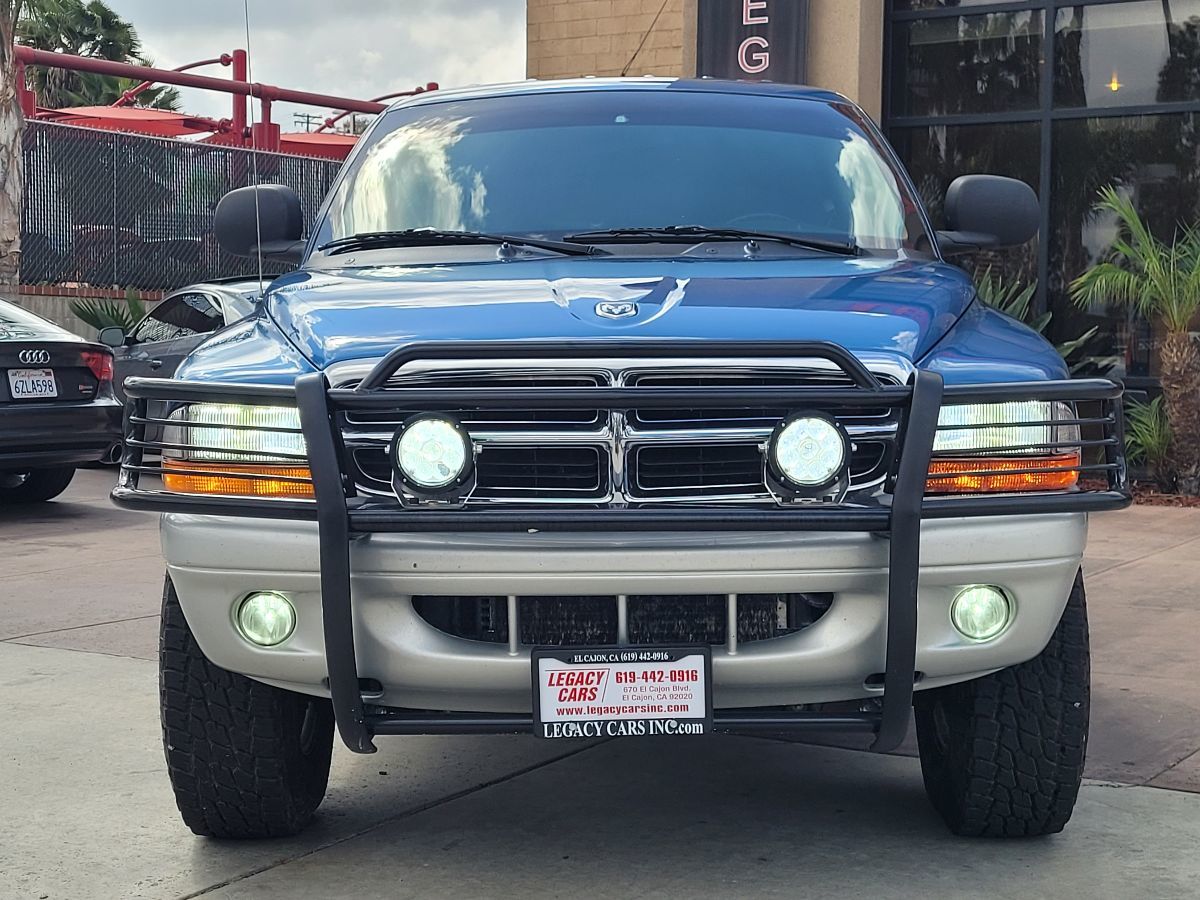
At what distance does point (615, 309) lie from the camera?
348 cm

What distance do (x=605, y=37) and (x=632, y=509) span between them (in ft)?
38.3

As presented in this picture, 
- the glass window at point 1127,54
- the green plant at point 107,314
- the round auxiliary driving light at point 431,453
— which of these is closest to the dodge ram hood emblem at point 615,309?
the round auxiliary driving light at point 431,453

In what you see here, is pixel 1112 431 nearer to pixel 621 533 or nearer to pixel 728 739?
pixel 621 533

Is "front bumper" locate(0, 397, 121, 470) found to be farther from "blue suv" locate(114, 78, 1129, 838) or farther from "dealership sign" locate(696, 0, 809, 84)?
"blue suv" locate(114, 78, 1129, 838)

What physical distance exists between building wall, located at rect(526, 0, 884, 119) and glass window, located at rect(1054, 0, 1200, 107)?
1435 mm

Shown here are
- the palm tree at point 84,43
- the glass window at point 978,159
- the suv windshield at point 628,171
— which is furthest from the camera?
the palm tree at point 84,43

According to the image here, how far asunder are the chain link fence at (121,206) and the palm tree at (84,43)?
14770 mm

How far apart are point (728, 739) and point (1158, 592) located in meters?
3.15

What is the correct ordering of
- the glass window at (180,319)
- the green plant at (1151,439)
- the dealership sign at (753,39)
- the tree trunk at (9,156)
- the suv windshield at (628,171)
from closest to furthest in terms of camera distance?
the suv windshield at (628,171), the green plant at (1151,439), the glass window at (180,319), the dealership sign at (753,39), the tree trunk at (9,156)

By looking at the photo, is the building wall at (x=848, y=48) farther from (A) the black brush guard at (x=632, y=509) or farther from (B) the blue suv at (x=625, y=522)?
(A) the black brush guard at (x=632, y=509)

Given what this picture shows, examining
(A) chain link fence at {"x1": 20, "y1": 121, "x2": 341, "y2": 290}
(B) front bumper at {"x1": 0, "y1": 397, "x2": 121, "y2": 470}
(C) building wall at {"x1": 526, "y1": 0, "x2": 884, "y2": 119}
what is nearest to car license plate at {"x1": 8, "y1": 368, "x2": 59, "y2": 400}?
(B) front bumper at {"x1": 0, "y1": 397, "x2": 121, "y2": 470}

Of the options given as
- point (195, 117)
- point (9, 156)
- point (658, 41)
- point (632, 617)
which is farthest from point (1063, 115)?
point (195, 117)

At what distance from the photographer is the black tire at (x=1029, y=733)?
3.60m

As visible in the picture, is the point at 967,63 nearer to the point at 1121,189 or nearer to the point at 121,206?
the point at 1121,189
